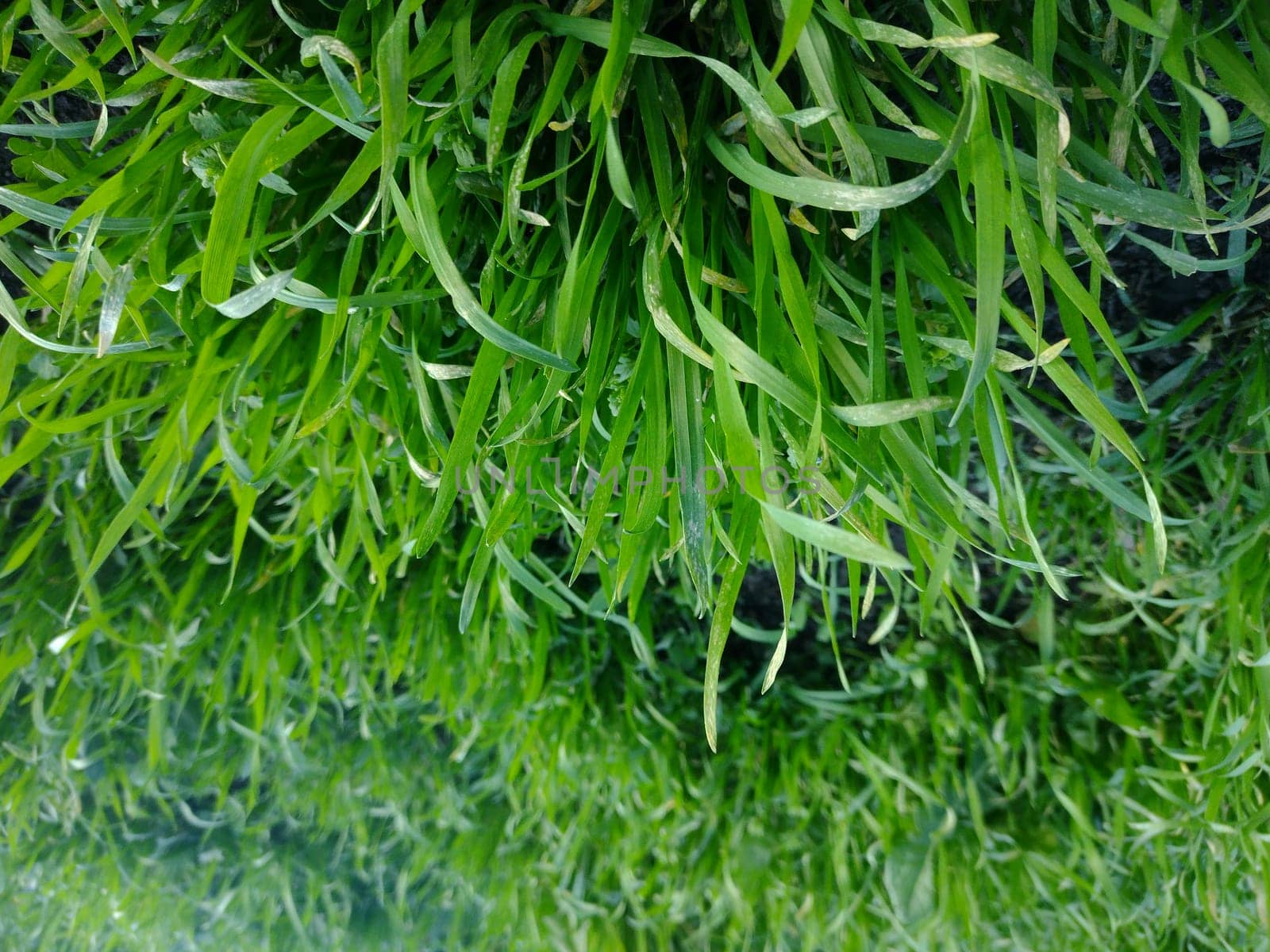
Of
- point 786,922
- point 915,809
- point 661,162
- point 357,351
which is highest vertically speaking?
point 661,162

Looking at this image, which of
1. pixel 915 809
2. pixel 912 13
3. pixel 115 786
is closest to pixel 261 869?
pixel 115 786

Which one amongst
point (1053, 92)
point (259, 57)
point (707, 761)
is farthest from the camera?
point (707, 761)

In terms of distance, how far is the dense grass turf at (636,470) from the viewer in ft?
1.05

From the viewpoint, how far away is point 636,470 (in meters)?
0.38

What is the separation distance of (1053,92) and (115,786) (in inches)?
36.7

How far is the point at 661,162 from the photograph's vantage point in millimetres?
328

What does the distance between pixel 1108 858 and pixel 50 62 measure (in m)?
0.90

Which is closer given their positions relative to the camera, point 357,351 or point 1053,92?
point 1053,92

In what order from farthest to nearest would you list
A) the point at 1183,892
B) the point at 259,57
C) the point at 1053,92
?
1. the point at 1183,892
2. the point at 259,57
3. the point at 1053,92

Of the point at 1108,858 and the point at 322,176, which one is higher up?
the point at 322,176

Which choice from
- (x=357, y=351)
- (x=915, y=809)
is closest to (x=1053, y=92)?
(x=357, y=351)

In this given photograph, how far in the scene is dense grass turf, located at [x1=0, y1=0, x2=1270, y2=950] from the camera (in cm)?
32

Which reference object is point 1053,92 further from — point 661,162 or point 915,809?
point 915,809

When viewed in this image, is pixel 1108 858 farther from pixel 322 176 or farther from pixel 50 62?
pixel 50 62
